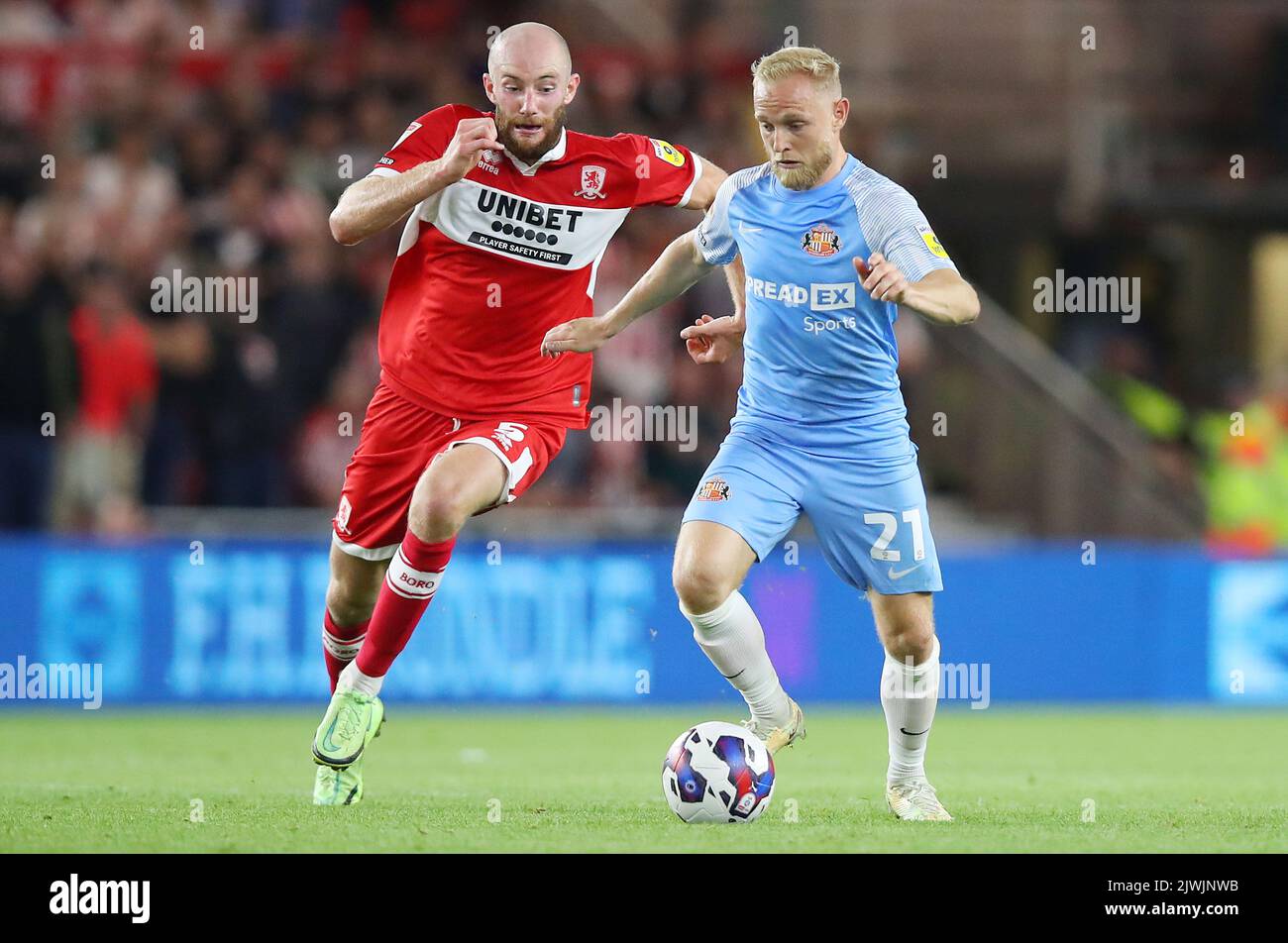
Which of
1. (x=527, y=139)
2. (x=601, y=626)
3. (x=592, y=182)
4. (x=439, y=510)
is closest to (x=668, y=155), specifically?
(x=592, y=182)

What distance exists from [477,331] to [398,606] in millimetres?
1171

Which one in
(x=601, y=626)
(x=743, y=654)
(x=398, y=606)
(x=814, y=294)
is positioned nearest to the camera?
(x=814, y=294)

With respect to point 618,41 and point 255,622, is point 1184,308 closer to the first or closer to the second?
point 618,41

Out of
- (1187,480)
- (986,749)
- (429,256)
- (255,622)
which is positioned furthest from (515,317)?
(1187,480)

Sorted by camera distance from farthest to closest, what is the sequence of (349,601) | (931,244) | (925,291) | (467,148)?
(349,601), (467,148), (931,244), (925,291)

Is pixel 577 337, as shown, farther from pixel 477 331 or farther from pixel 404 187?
pixel 404 187

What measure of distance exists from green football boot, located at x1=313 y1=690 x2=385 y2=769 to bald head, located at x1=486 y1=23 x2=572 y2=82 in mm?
2460

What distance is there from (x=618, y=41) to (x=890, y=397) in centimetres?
1311

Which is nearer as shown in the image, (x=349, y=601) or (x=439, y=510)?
(x=439, y=510)

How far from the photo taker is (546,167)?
7973 mm

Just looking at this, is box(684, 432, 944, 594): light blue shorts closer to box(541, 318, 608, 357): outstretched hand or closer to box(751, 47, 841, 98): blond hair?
box(541, 318, 608, 357): outstretched hand

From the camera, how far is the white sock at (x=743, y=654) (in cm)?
729

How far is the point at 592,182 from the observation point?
805 cm

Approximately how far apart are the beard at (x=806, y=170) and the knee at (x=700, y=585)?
141cm
